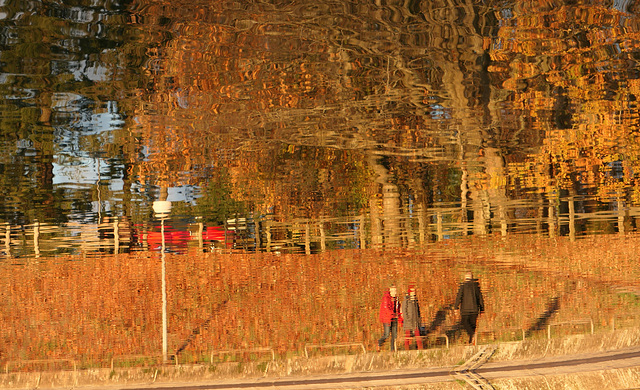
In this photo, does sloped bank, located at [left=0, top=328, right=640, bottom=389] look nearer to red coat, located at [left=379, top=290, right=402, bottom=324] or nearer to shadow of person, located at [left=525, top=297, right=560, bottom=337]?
red coat, located at [left=379, top=290, right=402, bottom=324]

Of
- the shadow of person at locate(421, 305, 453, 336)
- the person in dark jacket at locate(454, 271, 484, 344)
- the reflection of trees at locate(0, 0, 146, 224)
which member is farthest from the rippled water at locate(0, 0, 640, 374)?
the person in dark jacket at locate(454, 271, 484, 344)

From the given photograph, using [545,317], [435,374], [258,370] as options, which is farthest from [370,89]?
[545,317]

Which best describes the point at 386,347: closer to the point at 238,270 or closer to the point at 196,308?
the point at 196,308

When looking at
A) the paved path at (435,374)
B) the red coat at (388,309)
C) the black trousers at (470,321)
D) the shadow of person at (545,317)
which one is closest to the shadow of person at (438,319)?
the shadow of person at (545,317)

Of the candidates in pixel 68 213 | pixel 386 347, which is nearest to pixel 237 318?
pixel 68 213

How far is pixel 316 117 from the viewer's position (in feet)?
41.0

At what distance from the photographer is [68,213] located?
19578 millimetres

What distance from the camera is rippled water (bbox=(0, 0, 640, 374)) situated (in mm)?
9062

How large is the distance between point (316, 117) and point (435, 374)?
5236 mm

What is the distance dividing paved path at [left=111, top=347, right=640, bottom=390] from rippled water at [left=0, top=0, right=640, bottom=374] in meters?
3.41

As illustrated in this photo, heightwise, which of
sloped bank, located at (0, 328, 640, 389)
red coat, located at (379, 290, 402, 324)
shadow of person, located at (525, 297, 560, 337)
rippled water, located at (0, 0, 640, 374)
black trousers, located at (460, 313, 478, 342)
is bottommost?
shadow of person, located at (525, 297, 560, 337)

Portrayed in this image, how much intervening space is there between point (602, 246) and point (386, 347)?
14018 mm

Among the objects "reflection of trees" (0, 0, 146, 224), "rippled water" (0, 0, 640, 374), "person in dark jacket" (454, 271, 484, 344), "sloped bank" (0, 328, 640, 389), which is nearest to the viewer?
"reflection of trees" (0, 0, 146, 224)

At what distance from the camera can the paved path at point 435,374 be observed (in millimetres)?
8945
